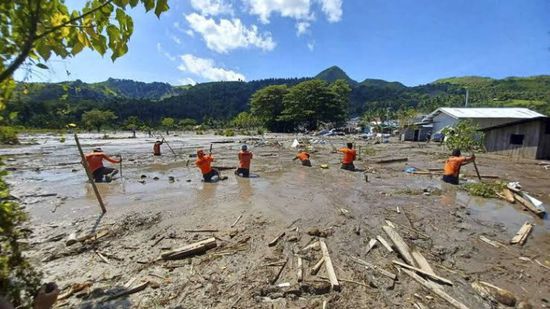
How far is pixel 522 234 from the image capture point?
7.53 m

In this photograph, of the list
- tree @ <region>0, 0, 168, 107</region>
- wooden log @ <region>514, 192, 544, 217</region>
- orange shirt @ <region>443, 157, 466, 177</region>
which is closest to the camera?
tree @ <region>0, 0, 168, 107</region>

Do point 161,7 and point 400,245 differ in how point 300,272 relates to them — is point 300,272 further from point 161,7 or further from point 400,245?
point 161,7

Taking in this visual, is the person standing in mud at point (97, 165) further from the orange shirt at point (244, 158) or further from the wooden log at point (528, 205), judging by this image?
the wooden log at point (528, 205)

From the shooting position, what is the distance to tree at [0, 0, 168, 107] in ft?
6.95

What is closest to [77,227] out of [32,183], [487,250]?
[32,183]

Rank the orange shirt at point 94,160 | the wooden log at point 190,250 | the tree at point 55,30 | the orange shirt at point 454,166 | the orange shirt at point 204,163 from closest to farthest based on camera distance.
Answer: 1. the tree at point 55,30
2. the wooden log at point 190,250
3. the orange shirt at point 94,160
4. the orange shirt at point 204,163
5. the orange shirt at point 454,166

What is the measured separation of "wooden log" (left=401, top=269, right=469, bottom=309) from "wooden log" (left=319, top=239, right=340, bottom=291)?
1.32 meters

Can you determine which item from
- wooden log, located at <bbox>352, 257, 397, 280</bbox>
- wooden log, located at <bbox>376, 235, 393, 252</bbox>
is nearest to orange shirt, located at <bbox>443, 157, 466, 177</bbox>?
wooden log, located at <bbox>376, 235, 393, 252</bbox>

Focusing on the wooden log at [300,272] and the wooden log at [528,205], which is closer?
the wooden log at [300,272]

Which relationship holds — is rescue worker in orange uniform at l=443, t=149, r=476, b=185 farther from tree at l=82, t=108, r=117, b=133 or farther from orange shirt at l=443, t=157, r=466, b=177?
tree at l=82, t=108, r=117, b=133

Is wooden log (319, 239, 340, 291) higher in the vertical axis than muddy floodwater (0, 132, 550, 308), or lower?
higher

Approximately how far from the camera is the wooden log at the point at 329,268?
4.84m

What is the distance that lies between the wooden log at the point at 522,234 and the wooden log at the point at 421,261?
2918 millimetres

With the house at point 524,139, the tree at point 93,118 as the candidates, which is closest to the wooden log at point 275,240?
the house at point 524,139
